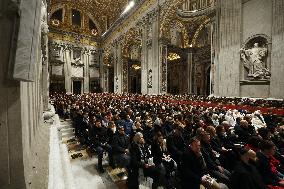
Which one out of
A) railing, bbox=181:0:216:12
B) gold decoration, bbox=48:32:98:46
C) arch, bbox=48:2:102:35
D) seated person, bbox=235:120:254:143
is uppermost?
arch, bbox=48:2:102:35

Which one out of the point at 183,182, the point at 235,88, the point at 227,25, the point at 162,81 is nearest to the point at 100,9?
the point at 162,81

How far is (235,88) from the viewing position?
45.3 ft

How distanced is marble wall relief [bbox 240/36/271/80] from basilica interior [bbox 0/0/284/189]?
0.19 feet

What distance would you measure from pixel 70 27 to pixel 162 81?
2198 centimetres

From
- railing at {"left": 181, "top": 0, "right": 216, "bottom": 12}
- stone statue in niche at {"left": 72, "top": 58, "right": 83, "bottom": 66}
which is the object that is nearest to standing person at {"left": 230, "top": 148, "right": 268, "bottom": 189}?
railing at {"left": 181, "top": 0, "right": 216, "bottom": 12}

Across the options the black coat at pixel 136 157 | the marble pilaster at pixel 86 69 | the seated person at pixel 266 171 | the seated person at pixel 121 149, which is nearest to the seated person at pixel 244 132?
the seated person at pixel 266 171

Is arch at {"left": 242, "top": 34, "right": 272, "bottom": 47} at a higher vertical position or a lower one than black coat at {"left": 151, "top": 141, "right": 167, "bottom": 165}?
higher

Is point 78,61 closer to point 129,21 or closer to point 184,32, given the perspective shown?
point 129,21

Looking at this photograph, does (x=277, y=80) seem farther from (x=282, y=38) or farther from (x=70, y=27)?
(x=70, y=27)

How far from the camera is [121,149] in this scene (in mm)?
5152

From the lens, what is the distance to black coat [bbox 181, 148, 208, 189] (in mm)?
3490

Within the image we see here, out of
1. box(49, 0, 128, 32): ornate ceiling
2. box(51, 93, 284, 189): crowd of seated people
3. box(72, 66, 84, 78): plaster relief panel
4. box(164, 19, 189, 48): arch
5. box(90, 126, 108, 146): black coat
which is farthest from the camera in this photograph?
box(72, 66, 84, 78): plaster relief panel

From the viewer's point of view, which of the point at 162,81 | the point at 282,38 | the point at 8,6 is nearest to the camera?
the point at 8,6

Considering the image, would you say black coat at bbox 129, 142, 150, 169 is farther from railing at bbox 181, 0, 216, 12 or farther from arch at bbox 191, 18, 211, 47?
railing at bbox 181, 0, 216, 12
